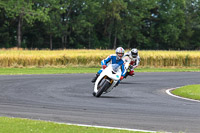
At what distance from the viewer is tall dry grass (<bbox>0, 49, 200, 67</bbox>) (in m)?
35.2

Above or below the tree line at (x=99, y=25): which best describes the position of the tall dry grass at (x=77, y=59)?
below

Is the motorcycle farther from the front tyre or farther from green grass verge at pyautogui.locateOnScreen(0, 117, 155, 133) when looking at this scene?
green grass verge at pyautogui.locateOnScreen(0, 117, 155, 133)

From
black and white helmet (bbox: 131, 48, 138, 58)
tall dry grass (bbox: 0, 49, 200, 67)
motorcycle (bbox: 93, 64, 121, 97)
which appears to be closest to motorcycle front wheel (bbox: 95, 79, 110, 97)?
motorcycle (bbox: 93, 64, 121, 97)

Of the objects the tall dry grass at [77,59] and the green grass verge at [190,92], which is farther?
the tall dry grass at [77,59]

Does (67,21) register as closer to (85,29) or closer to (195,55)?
(85,29)

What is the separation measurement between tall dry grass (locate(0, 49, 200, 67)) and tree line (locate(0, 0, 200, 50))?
25.5m

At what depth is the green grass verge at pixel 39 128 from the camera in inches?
349

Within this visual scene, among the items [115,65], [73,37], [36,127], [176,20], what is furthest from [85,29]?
[36,127]

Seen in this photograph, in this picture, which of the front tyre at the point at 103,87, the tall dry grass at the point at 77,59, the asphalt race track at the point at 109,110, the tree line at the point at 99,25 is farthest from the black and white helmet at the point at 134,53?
the tree line at the point at 99,25

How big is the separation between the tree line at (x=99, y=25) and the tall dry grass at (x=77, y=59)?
25.5 metres

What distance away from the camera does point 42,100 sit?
47.0 feet

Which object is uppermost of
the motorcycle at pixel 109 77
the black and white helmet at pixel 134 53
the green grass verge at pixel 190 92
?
the black and white helmet at pixel 134 53

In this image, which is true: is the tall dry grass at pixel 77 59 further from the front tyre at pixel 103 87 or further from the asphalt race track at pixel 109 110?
the front tyre at pixel 103 87

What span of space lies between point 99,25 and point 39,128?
256ft
